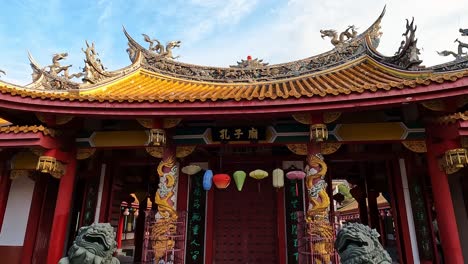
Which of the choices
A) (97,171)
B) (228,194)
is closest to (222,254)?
(228,194)

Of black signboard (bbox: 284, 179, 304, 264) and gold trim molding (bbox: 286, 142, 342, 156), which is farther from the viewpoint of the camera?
black signboard (bbox: 284, 179, 304, 264)

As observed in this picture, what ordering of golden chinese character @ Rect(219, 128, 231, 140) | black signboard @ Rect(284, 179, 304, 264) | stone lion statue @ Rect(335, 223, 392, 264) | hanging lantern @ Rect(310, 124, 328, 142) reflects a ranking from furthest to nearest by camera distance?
black signboard @ Rect(284, 179, 304, 264) → golden chinese character @ Rect(219, 128, 231, 140) → hanging lantern @ Rect(310, 124, 328, 142) → stone lion statue @ Rect(335, 223, 392, 264)

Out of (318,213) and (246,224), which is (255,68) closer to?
(246,224)

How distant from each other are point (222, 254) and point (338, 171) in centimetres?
423

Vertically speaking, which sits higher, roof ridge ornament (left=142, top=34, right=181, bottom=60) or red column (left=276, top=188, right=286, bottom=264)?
roof ridge ornament (left=142, top=34, right=181, bottom=60)

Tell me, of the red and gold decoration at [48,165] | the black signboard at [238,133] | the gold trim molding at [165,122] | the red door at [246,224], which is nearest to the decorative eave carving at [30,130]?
the red and gold decoration at [48,165]

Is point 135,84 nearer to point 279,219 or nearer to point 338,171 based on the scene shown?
point 279,219

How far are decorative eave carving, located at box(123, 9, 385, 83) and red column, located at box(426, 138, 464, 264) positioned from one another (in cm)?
391

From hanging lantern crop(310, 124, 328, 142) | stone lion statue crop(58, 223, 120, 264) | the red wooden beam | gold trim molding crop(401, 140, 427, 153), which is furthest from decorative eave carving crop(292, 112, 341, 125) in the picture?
stone lion statue crop(58, 223, 120, 264)

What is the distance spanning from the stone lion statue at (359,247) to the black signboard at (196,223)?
156 inches

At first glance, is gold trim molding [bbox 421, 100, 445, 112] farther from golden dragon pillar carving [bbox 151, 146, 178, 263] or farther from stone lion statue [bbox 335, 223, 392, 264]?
golden dragon pillar carving [bbox 151, 146, 178, 263]

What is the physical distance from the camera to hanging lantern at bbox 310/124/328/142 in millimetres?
5301

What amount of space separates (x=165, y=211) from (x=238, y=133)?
1927 millimetres

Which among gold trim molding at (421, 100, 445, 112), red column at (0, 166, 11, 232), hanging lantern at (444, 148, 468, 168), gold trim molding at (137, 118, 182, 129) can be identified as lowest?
red column at (0, 166, 11, 232)
